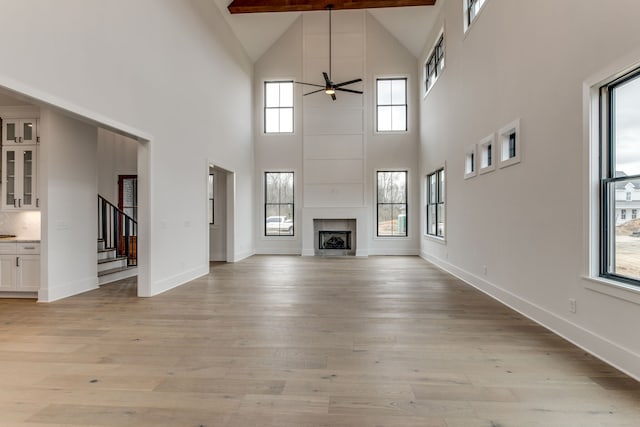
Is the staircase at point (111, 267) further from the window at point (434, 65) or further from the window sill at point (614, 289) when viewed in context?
the window at point (434, 65)

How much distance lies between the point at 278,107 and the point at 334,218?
3.77 metres

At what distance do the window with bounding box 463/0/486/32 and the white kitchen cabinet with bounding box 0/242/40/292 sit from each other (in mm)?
7304

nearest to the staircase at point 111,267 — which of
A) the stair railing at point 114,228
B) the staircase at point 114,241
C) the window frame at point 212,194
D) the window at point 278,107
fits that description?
the staircase at point 114,241

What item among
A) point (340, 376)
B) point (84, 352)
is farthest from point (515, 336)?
point (84, 352)

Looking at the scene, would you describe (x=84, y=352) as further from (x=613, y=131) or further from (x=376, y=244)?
(x=376, y=244)

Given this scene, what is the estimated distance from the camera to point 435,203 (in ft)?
28.6

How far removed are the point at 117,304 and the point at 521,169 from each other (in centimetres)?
522

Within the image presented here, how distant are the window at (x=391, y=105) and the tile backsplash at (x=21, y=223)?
8.34m

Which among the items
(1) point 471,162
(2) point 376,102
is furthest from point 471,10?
(2) point 376,102

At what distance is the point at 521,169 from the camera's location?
4.07m

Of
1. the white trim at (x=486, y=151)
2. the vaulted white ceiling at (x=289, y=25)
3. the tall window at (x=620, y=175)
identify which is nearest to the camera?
the tall window at (x=620, y=175)

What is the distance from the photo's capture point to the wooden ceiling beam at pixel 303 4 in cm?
819

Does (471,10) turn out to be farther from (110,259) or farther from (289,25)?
(110,259)

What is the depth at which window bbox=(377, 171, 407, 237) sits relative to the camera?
10414mm
